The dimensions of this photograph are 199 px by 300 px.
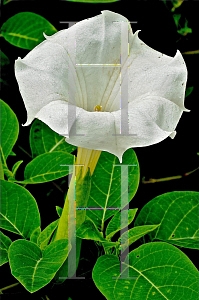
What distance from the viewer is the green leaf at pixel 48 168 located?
0.77m

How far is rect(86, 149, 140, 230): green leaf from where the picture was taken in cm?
79

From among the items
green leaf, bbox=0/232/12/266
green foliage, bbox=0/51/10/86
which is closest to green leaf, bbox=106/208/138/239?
green leaf, bbox=0/232/12/266

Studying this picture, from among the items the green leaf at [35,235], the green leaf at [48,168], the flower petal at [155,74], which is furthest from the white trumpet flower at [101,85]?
the green leaf at [35,235]

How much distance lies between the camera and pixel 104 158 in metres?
0.81

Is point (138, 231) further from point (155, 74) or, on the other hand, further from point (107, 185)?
point (155, 74)

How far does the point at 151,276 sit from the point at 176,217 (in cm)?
18

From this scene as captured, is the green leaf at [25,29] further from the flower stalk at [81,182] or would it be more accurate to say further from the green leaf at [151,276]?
the green leaf at [151,276]

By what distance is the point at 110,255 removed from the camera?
0.73 metres

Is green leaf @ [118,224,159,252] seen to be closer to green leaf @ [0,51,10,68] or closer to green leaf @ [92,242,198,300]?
green leaf @ [92,242,198,300]

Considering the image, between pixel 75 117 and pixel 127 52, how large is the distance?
0.25 meters

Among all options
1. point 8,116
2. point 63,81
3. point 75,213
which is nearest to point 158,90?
point 63,81

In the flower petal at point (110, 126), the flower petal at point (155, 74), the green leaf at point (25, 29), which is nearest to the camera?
the flower petal at point (110, 126)

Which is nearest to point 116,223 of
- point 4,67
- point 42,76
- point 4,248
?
point 4,248

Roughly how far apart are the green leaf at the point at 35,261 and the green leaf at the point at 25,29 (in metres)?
0.51
